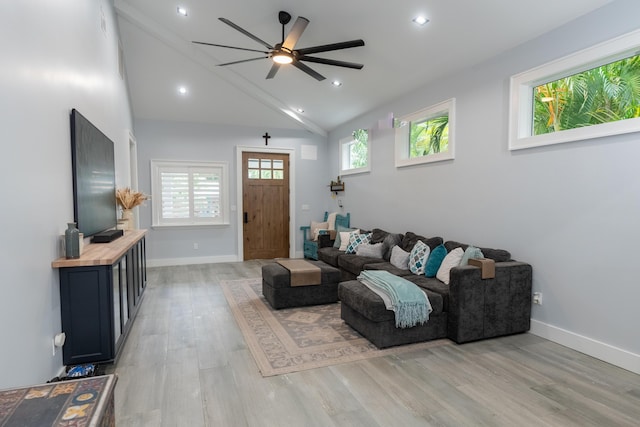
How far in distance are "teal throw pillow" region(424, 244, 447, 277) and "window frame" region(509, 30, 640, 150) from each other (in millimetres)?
1297

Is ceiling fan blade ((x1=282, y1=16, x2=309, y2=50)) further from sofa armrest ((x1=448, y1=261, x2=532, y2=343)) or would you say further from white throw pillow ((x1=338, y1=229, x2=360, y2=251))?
white throw pillow ((x1=338, y1=229, x2=360, y2=251))

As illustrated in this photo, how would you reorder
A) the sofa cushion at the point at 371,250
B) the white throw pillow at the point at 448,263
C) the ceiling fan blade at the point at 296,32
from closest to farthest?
the ceiling fan blade at the point at 296,32, the white throw pillow at the point at 448,263, the sofa cushion at the point at 371,250

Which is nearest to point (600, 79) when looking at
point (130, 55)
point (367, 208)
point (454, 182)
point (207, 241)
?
point (454, 182)

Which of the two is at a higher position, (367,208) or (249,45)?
(249,45)

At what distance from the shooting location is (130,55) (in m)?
5.18

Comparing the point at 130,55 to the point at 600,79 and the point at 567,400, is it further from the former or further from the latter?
the point at 567,400

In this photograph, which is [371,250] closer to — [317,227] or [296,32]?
[317,227]

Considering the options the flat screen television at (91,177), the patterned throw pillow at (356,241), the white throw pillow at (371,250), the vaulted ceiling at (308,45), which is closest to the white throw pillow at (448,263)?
the white throw pillow at (371,250)

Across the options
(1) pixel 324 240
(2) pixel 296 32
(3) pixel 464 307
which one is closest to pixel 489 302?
(3) pixel 464 307

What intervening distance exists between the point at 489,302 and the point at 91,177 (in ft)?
12.6

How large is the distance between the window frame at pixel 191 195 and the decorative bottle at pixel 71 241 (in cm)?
436

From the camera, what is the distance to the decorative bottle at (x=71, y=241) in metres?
2.45

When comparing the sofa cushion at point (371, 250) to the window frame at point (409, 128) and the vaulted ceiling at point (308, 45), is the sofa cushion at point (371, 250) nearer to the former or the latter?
the window frame at point (409, 128)

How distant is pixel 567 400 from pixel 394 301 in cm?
132
